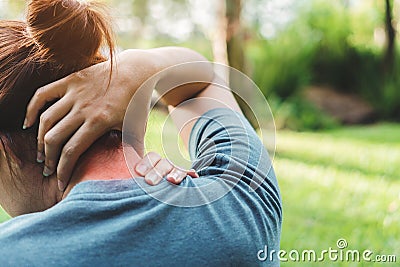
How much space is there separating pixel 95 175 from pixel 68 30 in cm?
23

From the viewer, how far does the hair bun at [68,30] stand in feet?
3.28

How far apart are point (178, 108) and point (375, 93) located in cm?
725

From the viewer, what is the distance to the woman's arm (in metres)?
1.00

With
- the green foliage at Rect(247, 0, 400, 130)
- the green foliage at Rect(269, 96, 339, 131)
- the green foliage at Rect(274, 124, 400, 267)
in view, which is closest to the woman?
the green foliage at Rect(274, 124, 400, 267)

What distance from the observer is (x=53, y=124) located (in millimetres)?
1013

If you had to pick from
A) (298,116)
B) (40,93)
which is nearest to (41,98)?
(40,93)

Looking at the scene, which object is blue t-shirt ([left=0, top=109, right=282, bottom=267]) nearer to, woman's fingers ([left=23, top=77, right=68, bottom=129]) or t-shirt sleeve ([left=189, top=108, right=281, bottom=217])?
t-shirt sleeve ([left=189, top=108, right=281, bottom=217])

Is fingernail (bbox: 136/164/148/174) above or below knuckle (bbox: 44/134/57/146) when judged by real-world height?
below

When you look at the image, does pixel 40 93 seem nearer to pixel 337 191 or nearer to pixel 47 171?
pixel 47 171

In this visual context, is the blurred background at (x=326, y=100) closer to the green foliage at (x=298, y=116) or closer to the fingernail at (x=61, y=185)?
the green foliage at (x=298, y=116)

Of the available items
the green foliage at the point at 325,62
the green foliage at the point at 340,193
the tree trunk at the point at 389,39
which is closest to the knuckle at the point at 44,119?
the green foliage at the point at 340,193

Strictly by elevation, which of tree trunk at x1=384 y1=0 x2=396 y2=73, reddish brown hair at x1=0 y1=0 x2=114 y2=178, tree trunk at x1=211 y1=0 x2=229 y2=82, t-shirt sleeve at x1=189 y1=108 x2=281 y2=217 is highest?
reddish brown hair at x1=0 y1=0 x2=114 y2=178

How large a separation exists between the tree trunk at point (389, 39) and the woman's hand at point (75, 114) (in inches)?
304

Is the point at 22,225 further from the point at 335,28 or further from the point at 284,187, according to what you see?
the point at 335,28
